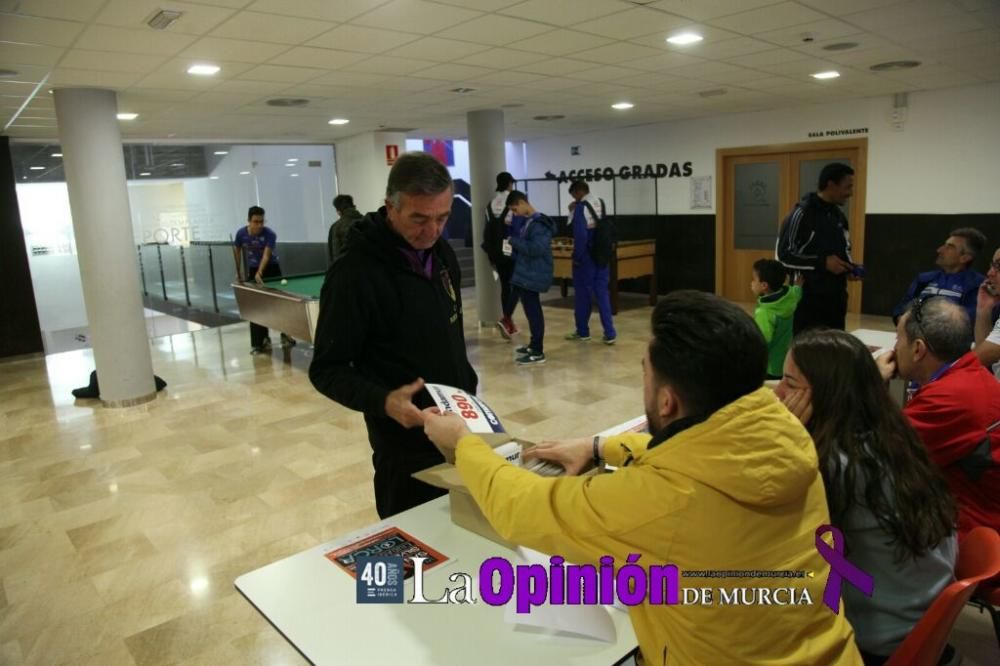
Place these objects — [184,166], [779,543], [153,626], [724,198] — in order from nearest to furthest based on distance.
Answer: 1. [779,543]
2. [153,626]
3. [724,198]
4. [184,166]

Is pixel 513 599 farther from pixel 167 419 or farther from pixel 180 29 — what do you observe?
pixel 167 419

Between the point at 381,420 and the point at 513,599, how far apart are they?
767 mm

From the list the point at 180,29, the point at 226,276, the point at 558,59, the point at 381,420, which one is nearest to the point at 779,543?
the point at 381,420

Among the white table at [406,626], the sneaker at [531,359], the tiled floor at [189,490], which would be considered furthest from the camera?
the sneaker at [531,359]

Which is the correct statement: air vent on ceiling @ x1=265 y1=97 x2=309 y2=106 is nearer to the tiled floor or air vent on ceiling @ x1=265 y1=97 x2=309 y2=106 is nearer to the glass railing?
the tiled floor

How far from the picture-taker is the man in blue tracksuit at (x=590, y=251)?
740 centimetres

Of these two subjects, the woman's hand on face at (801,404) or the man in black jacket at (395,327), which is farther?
the man in black jacket at (395,327)

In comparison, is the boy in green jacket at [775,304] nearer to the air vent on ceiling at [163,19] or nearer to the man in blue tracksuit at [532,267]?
the man in blue tracksuit at [532,267]

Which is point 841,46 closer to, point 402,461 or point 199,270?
point 402,461

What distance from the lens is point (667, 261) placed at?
35.4 ft

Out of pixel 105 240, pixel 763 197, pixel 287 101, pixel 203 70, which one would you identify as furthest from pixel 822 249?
pixel 763 197

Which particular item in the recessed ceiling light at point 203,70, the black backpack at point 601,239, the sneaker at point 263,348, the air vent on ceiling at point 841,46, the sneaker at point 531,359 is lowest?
the sneaker at point 531,359

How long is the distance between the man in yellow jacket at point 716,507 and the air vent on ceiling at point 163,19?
11.7ft

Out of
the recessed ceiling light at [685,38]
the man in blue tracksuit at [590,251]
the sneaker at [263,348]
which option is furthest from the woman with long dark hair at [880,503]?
the sneaker at [263,348]
